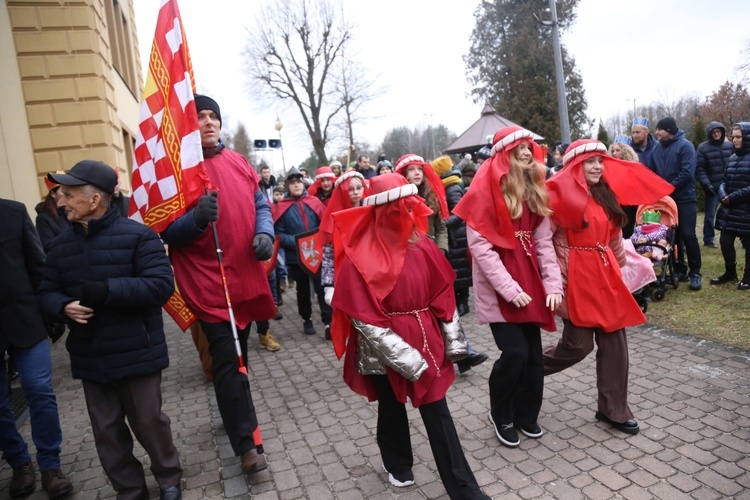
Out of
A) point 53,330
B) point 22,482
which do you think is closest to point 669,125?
point 53,330

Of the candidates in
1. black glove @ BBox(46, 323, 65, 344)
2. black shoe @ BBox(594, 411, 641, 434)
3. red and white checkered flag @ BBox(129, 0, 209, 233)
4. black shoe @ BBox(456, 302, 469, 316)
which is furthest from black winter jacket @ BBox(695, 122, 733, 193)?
black glove @ BBox(46, 323, 65, 344)

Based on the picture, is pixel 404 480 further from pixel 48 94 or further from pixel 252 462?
pixel 48 94

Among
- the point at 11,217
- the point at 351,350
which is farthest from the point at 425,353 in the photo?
the point at 11,217

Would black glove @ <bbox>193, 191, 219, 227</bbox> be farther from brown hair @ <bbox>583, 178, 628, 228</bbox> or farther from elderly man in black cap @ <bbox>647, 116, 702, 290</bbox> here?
elderly man in black cap @ <bbox>647, 116, 702, 290</bbox>

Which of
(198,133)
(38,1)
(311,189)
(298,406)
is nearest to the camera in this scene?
(198,133)

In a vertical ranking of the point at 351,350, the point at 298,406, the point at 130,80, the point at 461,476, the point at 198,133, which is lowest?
the point at 298,406

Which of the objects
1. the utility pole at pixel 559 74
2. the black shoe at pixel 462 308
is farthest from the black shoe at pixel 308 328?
the utility pole at pixel 559 74

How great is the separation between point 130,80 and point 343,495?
13.0 m

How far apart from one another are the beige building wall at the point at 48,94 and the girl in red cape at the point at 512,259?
287 inches

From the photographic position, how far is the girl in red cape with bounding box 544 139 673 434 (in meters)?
3.83

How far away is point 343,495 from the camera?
3398 mm

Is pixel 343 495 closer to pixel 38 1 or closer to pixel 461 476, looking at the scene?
pixel 461 476

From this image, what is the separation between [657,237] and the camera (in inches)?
277

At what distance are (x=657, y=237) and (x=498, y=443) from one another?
4.45 meters
